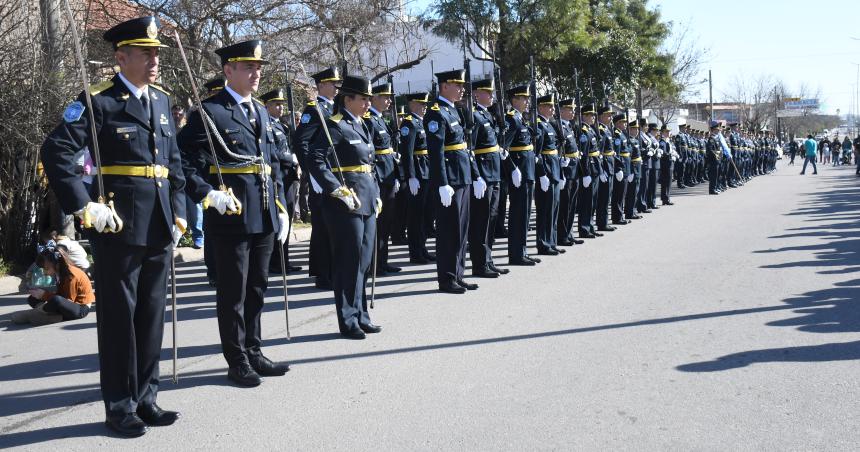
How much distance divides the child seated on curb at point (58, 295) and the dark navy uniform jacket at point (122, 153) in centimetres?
344

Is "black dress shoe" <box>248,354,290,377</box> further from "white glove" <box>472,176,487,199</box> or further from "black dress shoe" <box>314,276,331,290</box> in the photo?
"white glove" <box>472,176,487,199</box>

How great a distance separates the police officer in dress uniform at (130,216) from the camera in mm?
4289

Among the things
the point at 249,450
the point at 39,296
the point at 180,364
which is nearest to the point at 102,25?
the point at 39,296

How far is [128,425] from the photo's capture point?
14.2 feet

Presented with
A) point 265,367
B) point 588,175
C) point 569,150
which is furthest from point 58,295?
point 588,175

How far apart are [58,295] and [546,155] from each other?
579 centimetres

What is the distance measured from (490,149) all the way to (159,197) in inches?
197

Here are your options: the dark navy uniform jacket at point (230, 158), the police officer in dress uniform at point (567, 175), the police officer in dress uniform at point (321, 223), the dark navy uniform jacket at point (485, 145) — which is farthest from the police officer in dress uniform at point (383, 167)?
the dark navy uniform jacket at point (230, 158)

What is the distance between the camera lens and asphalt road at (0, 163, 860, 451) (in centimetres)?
425

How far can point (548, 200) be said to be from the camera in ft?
34.9

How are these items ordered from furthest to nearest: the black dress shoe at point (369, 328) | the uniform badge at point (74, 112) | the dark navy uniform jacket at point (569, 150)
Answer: the dark navy uniform jacket at point (569, 150) → the black dress shoe at point (369, 328) → the uniform badge at point (74, 112)

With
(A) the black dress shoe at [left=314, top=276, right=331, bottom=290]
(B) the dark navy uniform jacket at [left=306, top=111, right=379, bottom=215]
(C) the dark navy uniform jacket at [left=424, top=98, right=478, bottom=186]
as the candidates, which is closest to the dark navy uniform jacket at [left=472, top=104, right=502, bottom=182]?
(C) the dark navy uniform jacket at [left=424, top=98, right=478, bottom=186]

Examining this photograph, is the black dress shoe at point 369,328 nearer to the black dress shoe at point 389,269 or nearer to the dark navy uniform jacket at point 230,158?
the dark navy uniform jacket at point 230,158

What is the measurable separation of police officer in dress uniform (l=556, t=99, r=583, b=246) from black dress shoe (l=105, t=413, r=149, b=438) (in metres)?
7.63
